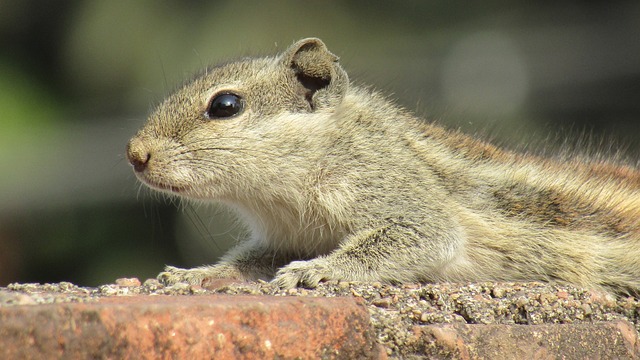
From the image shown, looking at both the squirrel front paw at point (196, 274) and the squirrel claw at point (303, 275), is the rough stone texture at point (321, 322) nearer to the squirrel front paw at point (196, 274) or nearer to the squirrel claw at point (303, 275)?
the squirrel claw at point (303, 275)

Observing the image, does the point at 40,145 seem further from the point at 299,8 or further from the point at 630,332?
the point at 630,332

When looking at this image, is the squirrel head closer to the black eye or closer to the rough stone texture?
the black eye

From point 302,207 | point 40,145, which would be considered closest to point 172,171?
point 302,207

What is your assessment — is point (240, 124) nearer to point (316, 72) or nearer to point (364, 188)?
point (316, 72)

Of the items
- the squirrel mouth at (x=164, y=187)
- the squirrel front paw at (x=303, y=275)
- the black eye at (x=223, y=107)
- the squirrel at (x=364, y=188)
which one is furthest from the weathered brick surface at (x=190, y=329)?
the black eye at (x=223, y=107)

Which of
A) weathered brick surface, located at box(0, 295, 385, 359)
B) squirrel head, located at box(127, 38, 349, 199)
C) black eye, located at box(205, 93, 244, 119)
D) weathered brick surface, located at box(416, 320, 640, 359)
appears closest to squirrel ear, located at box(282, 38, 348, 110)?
squirrel head, located at box(127, 38, 349, 199)
